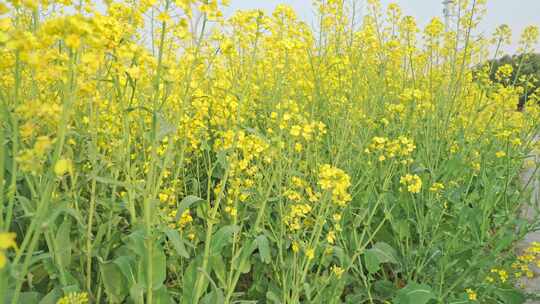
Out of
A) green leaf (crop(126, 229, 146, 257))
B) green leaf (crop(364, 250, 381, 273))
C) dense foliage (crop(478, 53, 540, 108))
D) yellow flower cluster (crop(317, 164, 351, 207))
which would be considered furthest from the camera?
dense foliage (crop(478, 53, 540, 108))

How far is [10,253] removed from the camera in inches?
70.9

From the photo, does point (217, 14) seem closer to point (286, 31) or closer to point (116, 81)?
point (116, 81)

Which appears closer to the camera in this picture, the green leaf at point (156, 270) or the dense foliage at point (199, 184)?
the dense foliage at point (199, 184)

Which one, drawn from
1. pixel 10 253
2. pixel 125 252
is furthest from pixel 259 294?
pixel 10 253

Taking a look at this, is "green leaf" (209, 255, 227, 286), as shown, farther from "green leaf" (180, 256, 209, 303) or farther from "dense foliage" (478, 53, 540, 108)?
"dense foliage" (478, 53, 540, 108)

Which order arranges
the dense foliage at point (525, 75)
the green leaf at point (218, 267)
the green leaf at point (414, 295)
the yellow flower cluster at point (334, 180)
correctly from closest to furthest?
the yellow flower cluster at point (334, 180) → the green leaf at point (218, 267) → the green leaf at point (414, 295) → the dense foliage at point (525, 75)

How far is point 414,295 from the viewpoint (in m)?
2.05

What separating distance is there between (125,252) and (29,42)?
116 centimetres

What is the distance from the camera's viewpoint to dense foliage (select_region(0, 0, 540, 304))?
119cm

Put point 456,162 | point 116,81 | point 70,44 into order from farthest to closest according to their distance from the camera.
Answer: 1. point 456,162
2. point 116,81
3. point 70,44

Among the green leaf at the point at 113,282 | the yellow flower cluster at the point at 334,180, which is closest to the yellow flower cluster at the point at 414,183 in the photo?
the yellow flower cluster at the point at 334,180

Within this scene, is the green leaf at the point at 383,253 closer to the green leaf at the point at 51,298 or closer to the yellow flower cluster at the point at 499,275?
the yellow flower cluster at the point at 499,275

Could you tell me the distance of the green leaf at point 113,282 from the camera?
168 cm

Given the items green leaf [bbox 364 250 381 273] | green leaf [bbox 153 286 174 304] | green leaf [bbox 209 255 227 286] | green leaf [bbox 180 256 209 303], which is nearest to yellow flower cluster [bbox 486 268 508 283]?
green leaf [bbox 364 250 381 273]
